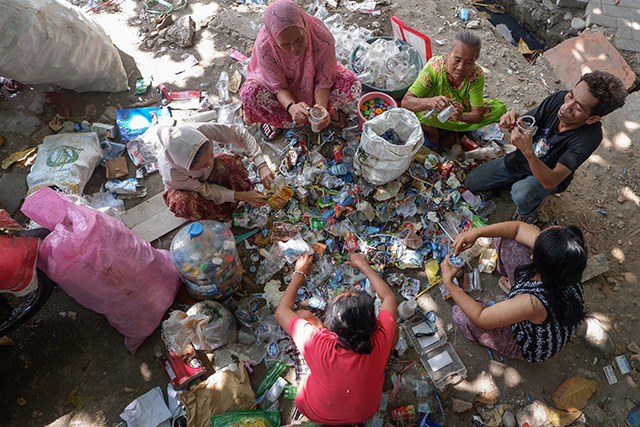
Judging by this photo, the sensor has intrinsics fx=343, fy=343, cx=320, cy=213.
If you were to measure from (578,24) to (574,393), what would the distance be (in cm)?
478

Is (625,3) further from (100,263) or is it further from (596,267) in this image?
(100,263)

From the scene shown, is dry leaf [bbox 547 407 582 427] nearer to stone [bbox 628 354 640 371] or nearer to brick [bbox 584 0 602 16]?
stone [bbox 628 354 640 371]

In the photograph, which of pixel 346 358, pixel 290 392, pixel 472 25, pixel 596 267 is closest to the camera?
pixel 346 358

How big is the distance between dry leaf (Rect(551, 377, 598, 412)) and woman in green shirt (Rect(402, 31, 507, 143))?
2323 millimetres

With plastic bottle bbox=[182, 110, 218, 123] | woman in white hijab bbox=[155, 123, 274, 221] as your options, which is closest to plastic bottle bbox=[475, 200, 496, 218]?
woman in white hijab bbox=[155, 123, 274, 221]

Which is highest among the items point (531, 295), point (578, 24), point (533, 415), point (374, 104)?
point (578, 24)

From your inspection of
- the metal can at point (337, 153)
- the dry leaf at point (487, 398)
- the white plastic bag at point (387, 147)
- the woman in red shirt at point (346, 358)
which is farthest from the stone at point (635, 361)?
the metal can at point (337, 153)

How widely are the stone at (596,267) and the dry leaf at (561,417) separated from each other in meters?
1.12

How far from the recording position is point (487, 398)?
8.59 ft

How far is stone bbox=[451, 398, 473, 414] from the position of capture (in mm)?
2555

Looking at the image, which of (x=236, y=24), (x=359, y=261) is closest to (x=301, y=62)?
(x=359, y=261)

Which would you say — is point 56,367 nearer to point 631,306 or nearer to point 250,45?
point 250,45

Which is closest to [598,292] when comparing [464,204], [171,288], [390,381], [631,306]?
[631,306]

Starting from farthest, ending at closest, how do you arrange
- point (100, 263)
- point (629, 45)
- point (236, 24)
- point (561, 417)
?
point (236, 24), point (629, 45), point (561, 417), point (100, 263)
